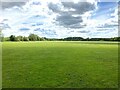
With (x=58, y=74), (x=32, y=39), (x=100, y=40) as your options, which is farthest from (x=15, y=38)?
(x=58, y=74)

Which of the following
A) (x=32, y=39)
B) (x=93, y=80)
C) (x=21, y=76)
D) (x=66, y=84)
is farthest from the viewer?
(x=32, y=39)

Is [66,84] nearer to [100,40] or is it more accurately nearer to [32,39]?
[32,39]

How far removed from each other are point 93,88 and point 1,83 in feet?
22.7

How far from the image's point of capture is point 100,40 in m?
162

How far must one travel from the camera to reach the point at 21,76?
73.5 feet

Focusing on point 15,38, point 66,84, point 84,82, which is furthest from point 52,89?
point 15,38

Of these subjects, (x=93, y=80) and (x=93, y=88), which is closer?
(x=93, y=88)

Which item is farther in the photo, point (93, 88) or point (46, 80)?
point (46, 80)

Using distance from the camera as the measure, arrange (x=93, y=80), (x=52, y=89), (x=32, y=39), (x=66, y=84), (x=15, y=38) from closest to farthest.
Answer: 1. (x=52, y=89)
2. (x=66, y=84)
3. (x=93, y=80)
4. (x=32, y=39)
5. (x=15, y=38)

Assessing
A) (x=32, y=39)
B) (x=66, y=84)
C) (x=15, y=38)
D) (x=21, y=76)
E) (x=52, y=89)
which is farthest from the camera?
(x=15, y=38)

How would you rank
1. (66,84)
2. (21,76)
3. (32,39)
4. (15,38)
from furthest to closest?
(15,38) < (32,39) < (21,76) < (66,84)

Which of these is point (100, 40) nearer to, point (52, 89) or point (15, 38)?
point (15, 38)

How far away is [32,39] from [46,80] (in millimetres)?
125951

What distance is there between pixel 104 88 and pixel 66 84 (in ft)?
9.25
